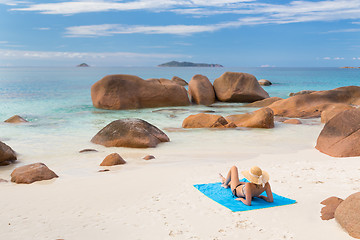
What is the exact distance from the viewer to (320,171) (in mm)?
6398

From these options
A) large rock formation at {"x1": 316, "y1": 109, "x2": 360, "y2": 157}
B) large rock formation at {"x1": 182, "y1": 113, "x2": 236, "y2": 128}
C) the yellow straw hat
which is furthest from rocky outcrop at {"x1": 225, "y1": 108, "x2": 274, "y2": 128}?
the yellow straw hat

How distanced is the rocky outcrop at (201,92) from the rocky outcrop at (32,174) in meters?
14.2

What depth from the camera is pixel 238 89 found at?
20484mm

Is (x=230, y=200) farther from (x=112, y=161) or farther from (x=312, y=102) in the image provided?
(x=312, y=102)

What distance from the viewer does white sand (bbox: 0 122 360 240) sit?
4129 mm

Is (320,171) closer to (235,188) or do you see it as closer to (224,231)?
(235,188)

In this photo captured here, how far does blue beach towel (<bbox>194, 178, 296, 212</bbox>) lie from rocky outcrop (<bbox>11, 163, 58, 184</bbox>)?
2456mm

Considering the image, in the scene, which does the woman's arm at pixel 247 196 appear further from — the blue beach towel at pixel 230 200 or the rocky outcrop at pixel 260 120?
the rocky outcrop at pixel 260 120

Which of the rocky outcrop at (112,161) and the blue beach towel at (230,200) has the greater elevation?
the blue beach towel at (230,200)

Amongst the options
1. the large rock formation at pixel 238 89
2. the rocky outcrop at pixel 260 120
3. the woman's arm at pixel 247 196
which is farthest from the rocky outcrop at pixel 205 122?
the large rock formation at pixel 238 89

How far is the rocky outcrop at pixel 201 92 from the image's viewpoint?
20081mm

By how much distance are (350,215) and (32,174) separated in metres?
4.62

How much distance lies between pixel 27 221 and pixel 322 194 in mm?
3726

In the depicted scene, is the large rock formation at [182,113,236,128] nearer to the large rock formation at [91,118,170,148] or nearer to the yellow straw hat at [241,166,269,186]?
the large rock formation at [91,118,170,148]
